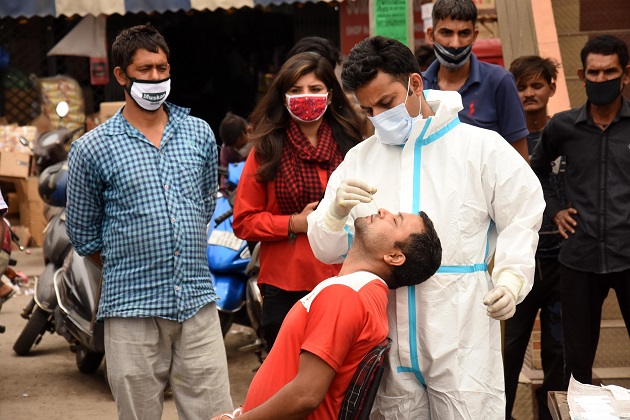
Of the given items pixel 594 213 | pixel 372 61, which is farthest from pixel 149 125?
pixel 594 213

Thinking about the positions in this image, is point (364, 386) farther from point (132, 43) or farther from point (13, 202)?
point (13, 202)

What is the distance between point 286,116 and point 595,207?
1.56 m

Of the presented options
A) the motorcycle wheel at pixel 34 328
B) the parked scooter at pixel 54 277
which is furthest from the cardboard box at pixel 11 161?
the motorcycle wheel at pixel 34 328

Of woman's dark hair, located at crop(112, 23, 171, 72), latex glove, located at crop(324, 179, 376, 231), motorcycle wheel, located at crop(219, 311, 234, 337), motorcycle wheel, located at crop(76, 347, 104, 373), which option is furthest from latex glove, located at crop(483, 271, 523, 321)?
motorcycle wheel, located at crop(76, 347, 104, 373)

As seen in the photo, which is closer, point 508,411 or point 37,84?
point 508,411

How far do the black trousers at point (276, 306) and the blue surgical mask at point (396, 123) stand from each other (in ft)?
4.89

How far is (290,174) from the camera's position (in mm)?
4797

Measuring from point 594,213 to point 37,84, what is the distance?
9.01 meters

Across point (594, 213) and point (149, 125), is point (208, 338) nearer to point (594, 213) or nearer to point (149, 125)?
point (149, 125)

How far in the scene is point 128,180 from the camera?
434cm

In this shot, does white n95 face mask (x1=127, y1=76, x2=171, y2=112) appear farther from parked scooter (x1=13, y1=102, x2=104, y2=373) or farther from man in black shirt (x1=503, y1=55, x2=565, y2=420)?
parked scooter (x1=13, y1=102, x2=104, y2=373)

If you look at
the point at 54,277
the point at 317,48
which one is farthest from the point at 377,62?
the point at 54,277

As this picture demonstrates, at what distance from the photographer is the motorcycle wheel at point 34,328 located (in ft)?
23.7

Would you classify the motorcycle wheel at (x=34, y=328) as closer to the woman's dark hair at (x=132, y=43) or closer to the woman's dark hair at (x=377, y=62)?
the woman's dark hair at (x=132, y=43)
